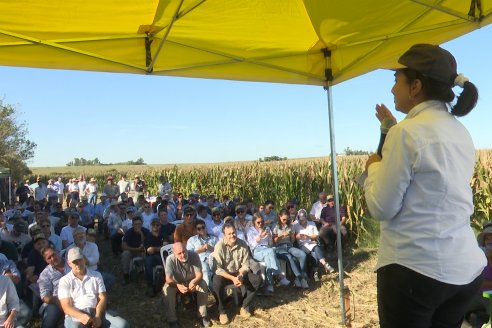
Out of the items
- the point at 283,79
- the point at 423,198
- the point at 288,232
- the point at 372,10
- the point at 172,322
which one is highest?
the point at 372,10

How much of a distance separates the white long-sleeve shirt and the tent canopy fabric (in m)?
2.09

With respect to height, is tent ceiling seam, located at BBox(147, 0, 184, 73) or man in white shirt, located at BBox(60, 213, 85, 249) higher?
tent ceiling seam, located at BBox(147, 0, 184, 73)

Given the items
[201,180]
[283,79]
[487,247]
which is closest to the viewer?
[283,79]

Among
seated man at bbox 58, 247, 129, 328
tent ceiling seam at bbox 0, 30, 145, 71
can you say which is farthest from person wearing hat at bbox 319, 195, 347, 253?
tent ceiling seam at bbox 0, 30, 145, 71

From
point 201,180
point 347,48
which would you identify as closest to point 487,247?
point 347,48

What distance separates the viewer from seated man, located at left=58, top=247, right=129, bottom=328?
199 inches

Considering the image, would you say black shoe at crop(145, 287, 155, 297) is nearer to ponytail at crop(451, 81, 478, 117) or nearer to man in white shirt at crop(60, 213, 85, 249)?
man in white shirt at crop(60, 213, 85, 249)

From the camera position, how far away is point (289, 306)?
679cm

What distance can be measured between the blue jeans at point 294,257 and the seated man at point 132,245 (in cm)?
261

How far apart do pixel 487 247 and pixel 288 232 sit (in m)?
4.01

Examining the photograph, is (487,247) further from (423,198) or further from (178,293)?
(423,198)

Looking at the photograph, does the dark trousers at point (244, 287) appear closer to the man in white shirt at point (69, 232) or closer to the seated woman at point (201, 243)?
the seated woman at point (201, 243)

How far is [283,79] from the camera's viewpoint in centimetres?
457

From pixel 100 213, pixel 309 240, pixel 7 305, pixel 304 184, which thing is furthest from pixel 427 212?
pixel 304 184
